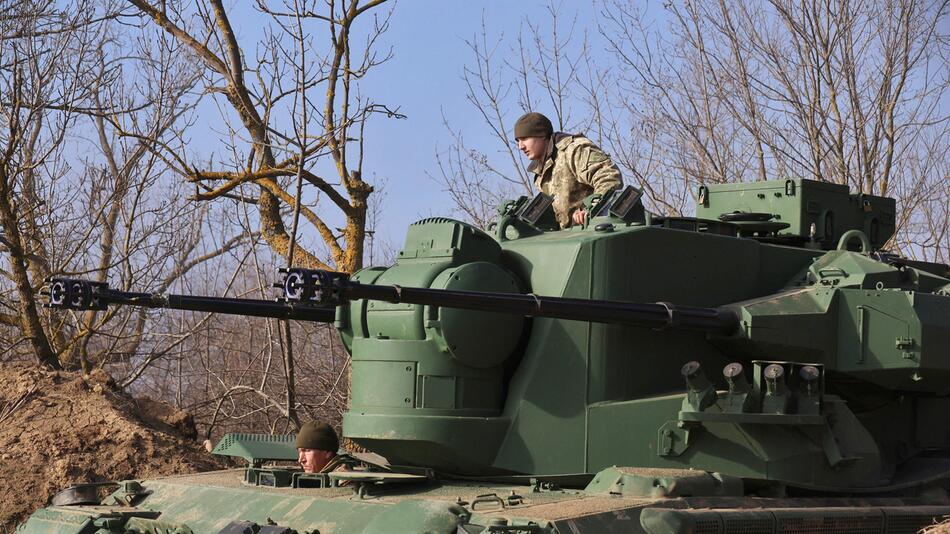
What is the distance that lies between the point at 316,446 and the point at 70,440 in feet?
14.6

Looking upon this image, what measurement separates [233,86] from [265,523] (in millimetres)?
7276

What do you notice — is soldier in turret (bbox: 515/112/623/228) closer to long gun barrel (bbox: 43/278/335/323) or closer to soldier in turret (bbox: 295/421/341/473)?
long gun barrel (bbox: 43/278/335/323)

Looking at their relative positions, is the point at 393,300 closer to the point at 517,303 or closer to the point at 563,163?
the point at 517,303

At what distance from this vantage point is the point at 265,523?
7.81 meters

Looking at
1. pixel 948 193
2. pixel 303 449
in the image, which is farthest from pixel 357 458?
pixel 948 193

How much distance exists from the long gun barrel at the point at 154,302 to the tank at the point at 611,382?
0.01 m

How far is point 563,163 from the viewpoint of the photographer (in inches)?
380

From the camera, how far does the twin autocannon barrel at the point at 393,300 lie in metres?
6.67

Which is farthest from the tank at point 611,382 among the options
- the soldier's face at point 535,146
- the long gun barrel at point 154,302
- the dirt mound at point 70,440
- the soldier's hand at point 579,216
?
the dirt mound at point 70,440

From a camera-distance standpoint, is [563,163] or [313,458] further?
[563,163]

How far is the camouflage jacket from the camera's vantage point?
9438mm

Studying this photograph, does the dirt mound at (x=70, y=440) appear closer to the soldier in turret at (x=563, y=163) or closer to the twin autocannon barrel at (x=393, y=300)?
the twin autocannon barrel at (x=393, y=300)

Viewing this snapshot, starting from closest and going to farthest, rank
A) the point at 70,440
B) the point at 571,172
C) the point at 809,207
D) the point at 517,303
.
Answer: the point at 517,303 → the point at 571,172 → the point at 809,207 → the point at 70,440

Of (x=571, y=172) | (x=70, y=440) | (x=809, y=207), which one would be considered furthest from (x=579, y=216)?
(x=70, y=440)
